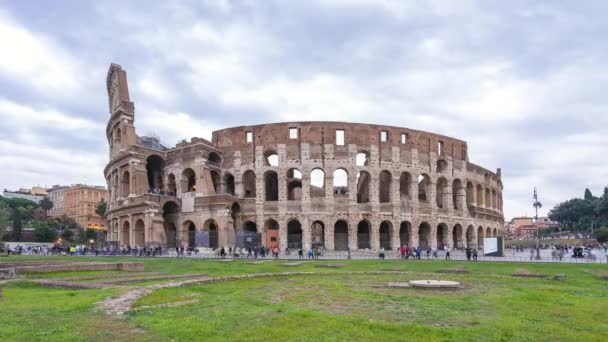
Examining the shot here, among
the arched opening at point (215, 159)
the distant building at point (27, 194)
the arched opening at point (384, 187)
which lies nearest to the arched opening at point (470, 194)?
the arched opening at point (384, 187)

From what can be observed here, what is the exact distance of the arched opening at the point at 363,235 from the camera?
145 ft

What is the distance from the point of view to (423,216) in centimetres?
4531

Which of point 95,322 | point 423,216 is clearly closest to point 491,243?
point 423,216

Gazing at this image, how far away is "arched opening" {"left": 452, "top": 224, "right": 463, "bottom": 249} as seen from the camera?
49.2 metres

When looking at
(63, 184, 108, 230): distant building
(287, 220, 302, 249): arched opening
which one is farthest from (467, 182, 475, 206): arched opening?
(63, 184, 108, 230): distant building

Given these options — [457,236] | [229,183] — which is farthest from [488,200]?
[229,183]

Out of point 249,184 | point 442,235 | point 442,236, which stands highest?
point 249,184

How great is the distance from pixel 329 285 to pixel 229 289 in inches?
120

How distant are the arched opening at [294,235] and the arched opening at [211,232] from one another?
6.81m

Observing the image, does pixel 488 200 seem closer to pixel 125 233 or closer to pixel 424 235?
pixel 424 235

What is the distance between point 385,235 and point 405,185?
19.4ft

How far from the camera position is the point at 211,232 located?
40.6 metres

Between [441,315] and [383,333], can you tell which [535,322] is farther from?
[383,333]

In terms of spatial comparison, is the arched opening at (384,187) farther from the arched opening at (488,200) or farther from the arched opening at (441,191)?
the arched opening at (488,200)
